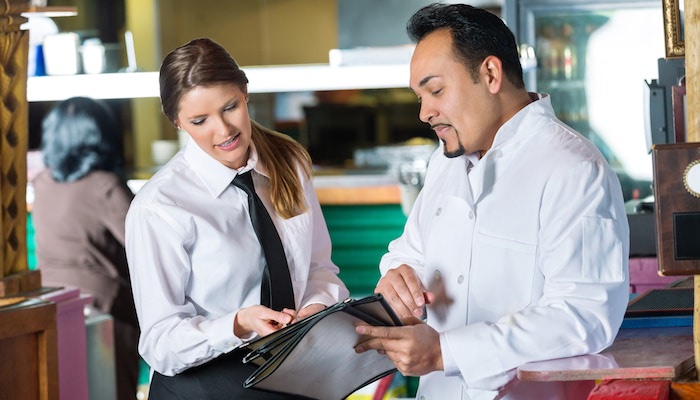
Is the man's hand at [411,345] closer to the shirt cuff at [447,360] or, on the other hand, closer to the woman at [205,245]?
the shirt cuff at [447,360]

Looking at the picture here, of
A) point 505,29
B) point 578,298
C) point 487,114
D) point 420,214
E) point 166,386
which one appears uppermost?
point 505,29

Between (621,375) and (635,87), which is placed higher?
(635,87)

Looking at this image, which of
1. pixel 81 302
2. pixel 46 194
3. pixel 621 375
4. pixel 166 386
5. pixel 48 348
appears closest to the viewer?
pixel 621 375

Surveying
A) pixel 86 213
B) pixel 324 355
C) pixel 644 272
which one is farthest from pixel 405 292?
pixel 86 213

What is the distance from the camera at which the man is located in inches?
70.5

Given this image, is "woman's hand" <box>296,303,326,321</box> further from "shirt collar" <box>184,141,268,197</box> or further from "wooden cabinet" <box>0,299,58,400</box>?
"wooden cabinet" <box>0,299,58,400</box>

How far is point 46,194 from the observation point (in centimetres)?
460

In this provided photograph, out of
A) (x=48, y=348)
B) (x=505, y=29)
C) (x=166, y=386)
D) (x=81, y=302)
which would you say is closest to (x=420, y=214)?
(x=505, y=29)

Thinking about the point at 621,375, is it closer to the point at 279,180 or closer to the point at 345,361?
the point at 345,361

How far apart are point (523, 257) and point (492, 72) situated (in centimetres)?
37

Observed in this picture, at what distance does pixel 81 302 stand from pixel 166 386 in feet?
3.69

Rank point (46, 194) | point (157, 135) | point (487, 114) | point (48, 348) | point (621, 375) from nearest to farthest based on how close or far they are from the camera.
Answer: point (621, 375), point (487, 114), point (48, 348), point (46, 194), point (157, 135)

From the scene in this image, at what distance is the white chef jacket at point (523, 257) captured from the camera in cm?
178

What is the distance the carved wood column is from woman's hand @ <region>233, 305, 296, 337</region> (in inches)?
42.6
